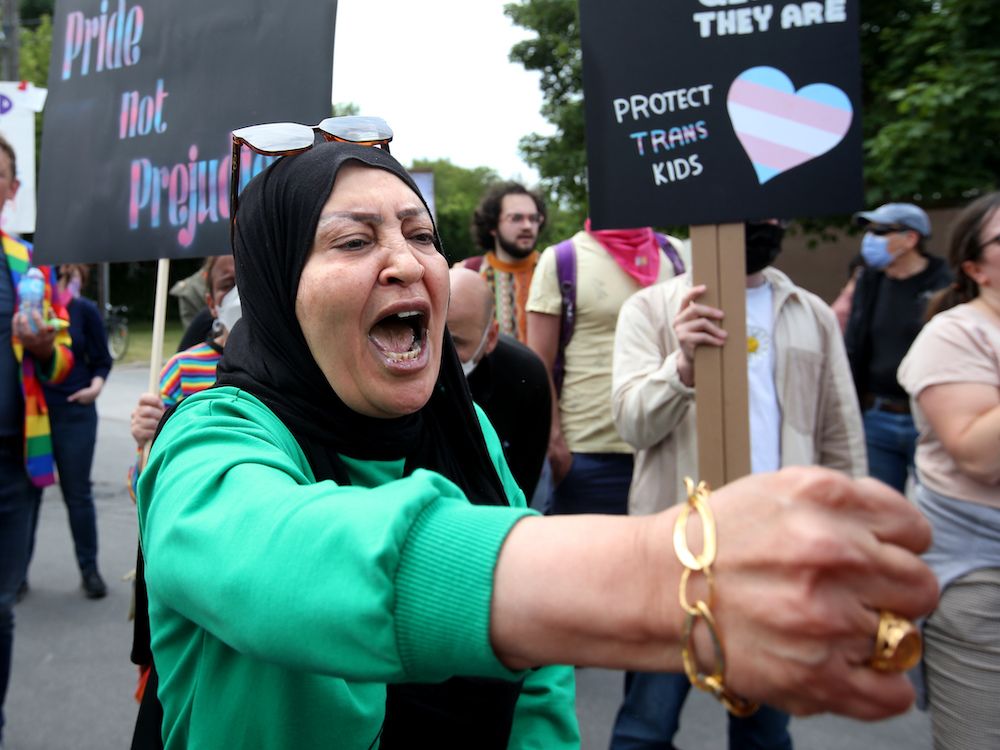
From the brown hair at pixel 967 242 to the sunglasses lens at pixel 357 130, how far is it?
6.05 feet

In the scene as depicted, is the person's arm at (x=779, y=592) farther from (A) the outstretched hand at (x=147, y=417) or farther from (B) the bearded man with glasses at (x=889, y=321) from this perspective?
(B) the bearded man with glasses at (x=889, y=321)

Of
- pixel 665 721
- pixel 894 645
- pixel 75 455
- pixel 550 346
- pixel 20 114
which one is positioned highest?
pixel 20 114

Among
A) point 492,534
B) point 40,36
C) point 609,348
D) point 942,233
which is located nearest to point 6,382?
point 609,348

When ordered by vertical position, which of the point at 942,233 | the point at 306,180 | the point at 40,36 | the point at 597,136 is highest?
the point at 40,36

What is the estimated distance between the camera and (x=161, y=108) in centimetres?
267

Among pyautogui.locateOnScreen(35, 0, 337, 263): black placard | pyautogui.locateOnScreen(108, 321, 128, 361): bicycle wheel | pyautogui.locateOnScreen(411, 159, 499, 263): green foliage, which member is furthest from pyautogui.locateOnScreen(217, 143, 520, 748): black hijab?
pyautogui.locateOnScreen(411, 159, 499, 263): green foliage

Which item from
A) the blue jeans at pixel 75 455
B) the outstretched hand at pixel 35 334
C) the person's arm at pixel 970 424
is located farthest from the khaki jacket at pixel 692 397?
the blue jeans at pixel 75 455

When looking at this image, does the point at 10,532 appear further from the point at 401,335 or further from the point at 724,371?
the point at 724,371

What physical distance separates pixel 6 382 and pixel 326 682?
116 inches

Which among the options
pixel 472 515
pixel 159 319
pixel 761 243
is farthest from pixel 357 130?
pixel 761 243

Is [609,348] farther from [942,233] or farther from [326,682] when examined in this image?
[942,233]

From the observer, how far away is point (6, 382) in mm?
3520

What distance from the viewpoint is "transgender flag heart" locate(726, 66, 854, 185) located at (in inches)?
90.8

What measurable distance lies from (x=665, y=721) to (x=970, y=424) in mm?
1311
